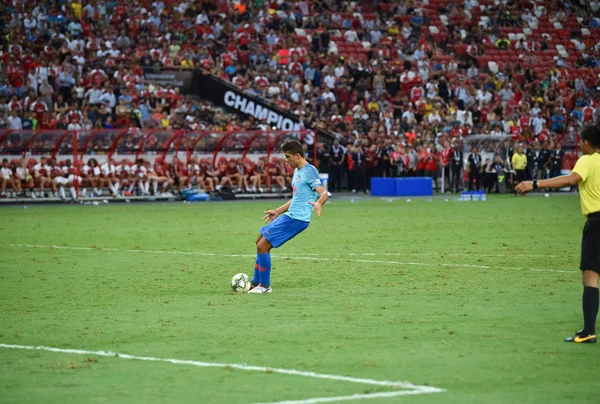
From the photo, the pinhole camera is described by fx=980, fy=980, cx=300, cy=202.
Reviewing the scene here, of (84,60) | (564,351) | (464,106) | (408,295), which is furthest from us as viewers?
(464,106)

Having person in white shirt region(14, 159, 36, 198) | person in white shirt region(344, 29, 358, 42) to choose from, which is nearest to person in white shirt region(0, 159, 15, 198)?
person in white shirt region(14, 159, 36, 198)

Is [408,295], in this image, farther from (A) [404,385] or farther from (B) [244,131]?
(B) [244,131]

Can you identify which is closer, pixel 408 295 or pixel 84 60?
pixel 408 295

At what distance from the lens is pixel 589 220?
870 centimetres

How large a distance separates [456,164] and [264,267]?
28666 mm

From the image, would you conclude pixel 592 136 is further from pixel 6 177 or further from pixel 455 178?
pixel 455 178

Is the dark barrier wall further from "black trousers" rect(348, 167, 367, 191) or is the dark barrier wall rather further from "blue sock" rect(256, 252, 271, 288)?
"blue sock" rect(256, 252, 271, 288)

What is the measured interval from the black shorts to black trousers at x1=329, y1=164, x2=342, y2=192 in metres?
30.8

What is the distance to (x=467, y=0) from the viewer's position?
5228 centimetres

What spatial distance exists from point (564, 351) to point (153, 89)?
31162 millimetres

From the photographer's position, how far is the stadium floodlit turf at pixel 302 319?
718 cm

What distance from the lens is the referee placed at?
8.56 metres

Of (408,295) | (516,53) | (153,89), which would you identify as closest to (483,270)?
(408,295)

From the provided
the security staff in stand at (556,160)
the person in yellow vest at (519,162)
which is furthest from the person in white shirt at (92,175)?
the security staff in stand at (556,160)
